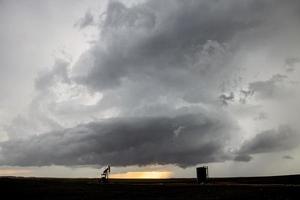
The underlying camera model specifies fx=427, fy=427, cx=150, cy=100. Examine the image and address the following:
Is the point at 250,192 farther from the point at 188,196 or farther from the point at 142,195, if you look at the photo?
the point at 142,195

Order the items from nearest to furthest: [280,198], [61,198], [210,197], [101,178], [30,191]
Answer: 1. [280,198]
2. [210,197]
3. [61,198]
4. [30,191]
5. [101,178]

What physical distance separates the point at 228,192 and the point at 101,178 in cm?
4806

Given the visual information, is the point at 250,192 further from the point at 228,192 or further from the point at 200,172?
the point at 200,172

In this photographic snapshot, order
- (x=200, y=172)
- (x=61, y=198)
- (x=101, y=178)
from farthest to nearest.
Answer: (x=101, y=178) < (x=200, y=172) < (x=61, y=198)

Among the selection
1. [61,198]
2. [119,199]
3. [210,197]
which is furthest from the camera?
[61,198]

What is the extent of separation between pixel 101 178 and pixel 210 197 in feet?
168

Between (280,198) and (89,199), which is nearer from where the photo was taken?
(280,198)

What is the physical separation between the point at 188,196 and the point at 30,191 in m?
30.5

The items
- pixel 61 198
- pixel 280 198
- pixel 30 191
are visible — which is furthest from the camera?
pixel 30 191

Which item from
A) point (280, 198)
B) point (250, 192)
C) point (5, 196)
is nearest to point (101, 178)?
point (5, 196)

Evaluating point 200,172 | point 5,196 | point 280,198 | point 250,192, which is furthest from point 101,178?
point 280,198

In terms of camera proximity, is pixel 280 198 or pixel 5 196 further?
pixel 5 196

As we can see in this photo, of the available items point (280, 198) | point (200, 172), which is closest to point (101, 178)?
point (200, 172)

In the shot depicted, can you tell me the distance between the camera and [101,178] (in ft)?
338
